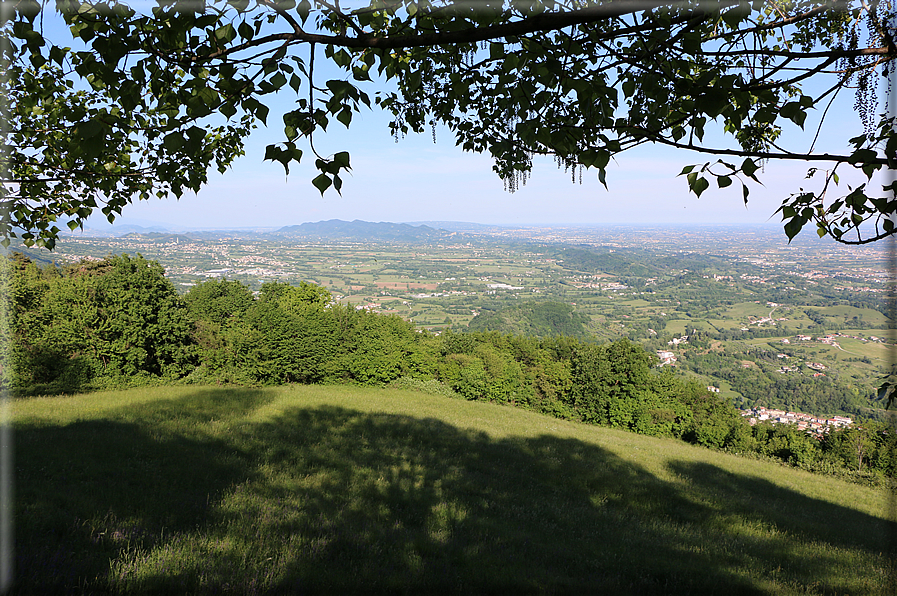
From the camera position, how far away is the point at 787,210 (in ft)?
9.05

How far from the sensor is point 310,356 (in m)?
26.3

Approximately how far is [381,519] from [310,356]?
886 inches

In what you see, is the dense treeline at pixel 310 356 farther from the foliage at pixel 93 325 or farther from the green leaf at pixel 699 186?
the green leaf at pixel 699 186

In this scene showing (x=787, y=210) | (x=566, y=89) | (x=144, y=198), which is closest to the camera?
(x=566, y=89)

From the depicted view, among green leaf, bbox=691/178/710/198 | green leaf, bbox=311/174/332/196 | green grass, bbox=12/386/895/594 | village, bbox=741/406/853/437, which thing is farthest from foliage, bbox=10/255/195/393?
village, bbox=741/406/853/437

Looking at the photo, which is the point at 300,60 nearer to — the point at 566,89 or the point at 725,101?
the point at 566,89

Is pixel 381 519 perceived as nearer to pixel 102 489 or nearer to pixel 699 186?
pixel 102 489

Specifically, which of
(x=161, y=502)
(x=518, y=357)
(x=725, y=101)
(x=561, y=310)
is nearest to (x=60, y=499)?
(x=161, y=502)

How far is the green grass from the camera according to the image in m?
3.82

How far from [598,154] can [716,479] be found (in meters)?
12.0

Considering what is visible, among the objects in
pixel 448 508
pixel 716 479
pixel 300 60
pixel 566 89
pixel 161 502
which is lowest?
pixel 716 479

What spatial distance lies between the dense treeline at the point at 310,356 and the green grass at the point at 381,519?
10.6m

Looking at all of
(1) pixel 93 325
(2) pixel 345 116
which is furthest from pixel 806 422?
(1) pixel 93 325

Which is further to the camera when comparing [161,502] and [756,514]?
[756,514]
